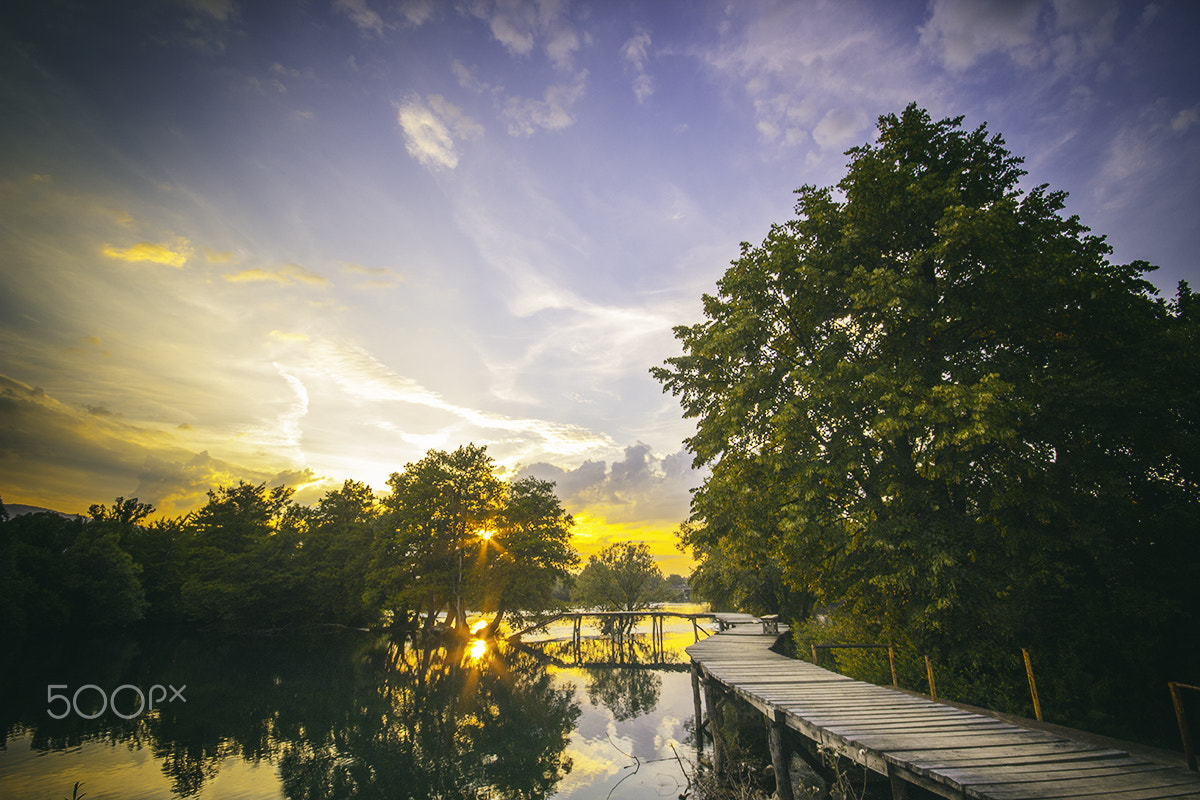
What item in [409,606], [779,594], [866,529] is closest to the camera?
[866,529]

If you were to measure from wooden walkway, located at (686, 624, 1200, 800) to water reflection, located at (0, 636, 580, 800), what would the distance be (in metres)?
8.50

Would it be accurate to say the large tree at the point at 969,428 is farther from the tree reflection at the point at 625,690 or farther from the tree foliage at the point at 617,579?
the tree foliage at the point at 617,579

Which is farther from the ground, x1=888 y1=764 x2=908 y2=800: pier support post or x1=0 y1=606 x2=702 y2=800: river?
x1=888 y1=764 x2=908 y2=800: pier support post

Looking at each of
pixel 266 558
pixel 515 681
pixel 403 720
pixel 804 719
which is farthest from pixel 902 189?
pixel 266 558

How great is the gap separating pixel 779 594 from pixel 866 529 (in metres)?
30.9

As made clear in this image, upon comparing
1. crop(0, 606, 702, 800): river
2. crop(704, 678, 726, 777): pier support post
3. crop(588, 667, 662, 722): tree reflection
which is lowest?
crop(588, 667, 662, 722): tree reflection

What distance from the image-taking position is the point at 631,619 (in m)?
70.4

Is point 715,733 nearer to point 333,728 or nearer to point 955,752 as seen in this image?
point 955,752

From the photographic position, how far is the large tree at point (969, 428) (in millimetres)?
11742

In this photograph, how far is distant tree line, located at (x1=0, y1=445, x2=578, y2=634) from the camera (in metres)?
Result: 43.3

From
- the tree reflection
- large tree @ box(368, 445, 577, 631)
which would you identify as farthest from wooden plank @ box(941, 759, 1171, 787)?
large tree @ box(368, 445, 577, 631)

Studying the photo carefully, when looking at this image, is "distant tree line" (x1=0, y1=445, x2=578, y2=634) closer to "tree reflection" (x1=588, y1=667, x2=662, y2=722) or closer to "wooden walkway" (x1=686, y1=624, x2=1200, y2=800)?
"tree reflection" (x1=588, y1=667, x2=662, y2=722)

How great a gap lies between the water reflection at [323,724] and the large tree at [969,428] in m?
10.7

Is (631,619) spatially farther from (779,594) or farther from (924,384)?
(924,384)
